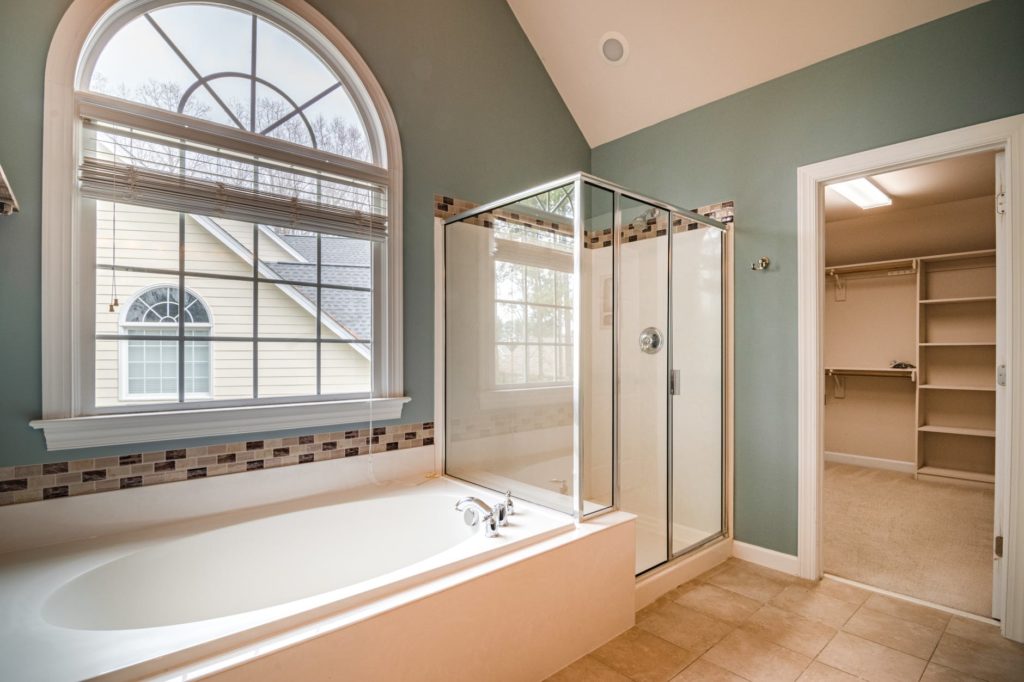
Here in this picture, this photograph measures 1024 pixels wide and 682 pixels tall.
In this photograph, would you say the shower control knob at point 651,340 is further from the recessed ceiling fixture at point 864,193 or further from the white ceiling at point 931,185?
the recessed ceiling fixture at point 864,193

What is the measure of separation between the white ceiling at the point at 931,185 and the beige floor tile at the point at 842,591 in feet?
8.05

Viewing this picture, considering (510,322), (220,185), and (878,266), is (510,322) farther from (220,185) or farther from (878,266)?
(878,266)

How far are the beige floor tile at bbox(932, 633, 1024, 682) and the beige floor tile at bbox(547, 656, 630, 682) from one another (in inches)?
47.2

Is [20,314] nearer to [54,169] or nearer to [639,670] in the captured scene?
[54,169]

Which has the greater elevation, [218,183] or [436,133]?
[436,133]

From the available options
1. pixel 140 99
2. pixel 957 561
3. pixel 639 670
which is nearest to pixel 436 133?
pixel 140 99

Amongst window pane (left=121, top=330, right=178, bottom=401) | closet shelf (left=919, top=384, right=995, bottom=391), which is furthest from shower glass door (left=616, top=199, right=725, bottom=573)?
closet shelf (left=919, top=384, right=995, bottom=391)

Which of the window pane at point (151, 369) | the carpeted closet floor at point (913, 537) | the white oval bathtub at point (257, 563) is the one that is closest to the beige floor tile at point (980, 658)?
the carpeted closet floor at point (913, 537)

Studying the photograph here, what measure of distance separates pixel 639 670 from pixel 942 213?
490 cm

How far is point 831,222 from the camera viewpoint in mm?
5059

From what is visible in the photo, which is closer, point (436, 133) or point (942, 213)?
point (436, 133)

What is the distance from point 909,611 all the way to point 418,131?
124 inches

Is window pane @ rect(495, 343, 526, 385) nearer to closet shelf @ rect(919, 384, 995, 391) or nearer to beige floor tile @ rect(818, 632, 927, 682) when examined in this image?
beige floor tile @ rect(818, 632, 927, 682)

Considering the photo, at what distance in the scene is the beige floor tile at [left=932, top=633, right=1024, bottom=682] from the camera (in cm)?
175
